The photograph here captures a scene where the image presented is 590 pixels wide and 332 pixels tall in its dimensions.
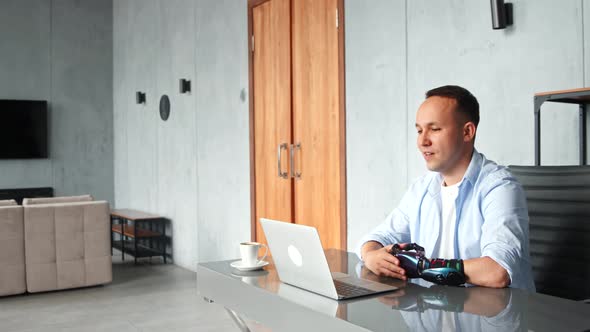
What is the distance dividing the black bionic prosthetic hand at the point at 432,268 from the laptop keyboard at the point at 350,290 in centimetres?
18

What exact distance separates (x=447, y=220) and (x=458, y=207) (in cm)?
8

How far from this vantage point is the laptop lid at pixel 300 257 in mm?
1529

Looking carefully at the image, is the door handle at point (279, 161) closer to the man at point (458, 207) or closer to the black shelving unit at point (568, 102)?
the black shelving unit at point (568, 102)

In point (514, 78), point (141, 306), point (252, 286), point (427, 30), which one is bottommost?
point (141, 306)

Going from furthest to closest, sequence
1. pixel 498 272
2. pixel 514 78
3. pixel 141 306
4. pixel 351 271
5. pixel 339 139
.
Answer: pixel 141 306, pixel 339 139, pixel 514 78, pixel 351 271, pixel 498 272

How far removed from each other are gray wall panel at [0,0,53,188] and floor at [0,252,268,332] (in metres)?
3.42

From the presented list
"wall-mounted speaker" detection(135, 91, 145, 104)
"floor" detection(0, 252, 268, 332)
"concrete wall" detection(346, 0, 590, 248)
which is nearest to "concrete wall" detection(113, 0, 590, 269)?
"concrete wall" detection(346, 0, 590, 248)

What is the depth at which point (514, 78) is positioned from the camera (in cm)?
302

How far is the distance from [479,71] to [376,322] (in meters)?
2.23

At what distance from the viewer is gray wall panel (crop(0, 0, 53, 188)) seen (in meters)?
8.42

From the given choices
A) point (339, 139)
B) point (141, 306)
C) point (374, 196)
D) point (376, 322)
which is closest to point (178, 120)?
point (141, 306)

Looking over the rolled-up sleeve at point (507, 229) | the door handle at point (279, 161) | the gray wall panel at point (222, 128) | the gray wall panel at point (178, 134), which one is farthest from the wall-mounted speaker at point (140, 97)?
the rolled-up sleeve at point (507, 229)

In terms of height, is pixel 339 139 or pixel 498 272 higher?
pixel 339 139

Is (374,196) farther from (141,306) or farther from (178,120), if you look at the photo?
(178,120)
